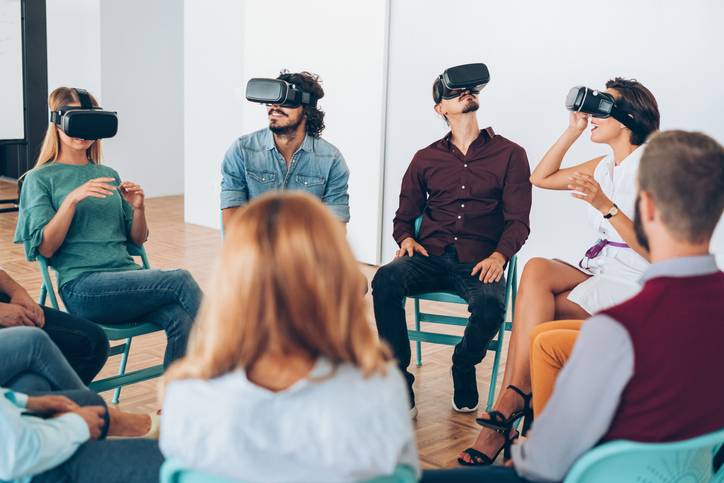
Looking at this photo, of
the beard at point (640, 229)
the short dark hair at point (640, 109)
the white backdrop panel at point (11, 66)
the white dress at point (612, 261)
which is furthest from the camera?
the white backdrop panel at point (11, 66)

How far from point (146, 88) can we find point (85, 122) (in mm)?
5445

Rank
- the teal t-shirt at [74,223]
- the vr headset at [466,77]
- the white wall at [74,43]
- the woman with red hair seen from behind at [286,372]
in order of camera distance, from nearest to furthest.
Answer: the woman with red hair seen from behind at [286,372]
the teal t-shirt at [74,223]
the vr headset at [466,77]
the white wall at [74,43]

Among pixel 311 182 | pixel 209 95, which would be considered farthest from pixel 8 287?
pixel 209 95

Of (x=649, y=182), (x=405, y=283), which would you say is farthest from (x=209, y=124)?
(x=649, y=182)

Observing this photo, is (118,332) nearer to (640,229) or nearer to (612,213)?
(612,213)

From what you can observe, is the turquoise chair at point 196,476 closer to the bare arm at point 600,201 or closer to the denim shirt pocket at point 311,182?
the bare arm at point 600,201

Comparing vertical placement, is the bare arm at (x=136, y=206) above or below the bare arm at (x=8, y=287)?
above

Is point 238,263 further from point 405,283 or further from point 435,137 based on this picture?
Result: point 435,137

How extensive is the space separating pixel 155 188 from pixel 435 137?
3931mm

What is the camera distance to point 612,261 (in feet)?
9.34

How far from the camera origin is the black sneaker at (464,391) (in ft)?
10.4

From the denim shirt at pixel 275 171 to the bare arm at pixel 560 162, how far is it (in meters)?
0.76

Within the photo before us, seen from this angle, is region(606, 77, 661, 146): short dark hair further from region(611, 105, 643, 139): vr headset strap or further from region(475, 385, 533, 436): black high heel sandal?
region(475, 385, 533, 436): black high heel sandal

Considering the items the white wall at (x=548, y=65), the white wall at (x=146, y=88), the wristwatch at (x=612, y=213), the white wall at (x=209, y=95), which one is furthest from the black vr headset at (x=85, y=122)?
the white wall at (x=146, y=88)
